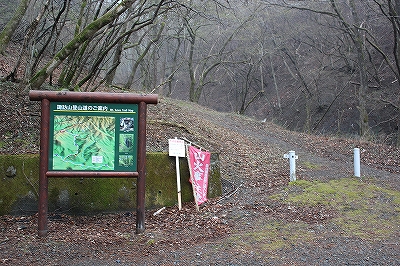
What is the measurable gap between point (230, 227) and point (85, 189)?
279 centimetres

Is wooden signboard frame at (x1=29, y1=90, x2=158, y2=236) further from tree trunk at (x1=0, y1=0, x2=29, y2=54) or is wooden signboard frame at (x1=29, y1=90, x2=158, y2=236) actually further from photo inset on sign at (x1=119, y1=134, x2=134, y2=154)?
tree trunk at (x1=0, y1=0, x2=29, y2=54)

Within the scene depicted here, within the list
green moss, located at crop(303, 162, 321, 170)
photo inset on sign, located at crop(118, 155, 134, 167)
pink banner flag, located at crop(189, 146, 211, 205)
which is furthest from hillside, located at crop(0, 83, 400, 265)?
photo inset on sign, located at crop(118, 155, 134, 167)

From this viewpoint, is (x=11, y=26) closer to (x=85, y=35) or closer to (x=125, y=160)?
(x=85, y=35)

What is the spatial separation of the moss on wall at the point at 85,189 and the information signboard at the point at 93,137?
4.89 feet

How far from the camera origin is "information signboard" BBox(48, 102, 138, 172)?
623 cm

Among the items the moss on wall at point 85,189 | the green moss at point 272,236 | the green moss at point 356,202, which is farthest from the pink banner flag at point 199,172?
the green moss at point 272,236

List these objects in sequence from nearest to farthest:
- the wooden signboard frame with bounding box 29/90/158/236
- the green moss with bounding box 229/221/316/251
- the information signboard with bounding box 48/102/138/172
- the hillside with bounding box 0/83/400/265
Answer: the hillside with bounding box 0/83/400/265
the green moss with bounding box 229/221/316/251
the wooden signboard frame with bounding box 29/90/158/236
the information signboard with bounding box 48/102/138/172

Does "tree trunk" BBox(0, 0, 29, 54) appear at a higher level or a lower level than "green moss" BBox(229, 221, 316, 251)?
higher

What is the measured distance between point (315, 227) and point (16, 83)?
912 cm

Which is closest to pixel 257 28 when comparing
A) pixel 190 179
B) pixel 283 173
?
pixel 283 173

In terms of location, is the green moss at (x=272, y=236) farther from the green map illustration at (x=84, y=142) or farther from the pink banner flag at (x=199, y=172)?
the green map illustration at (x=84, y=142)

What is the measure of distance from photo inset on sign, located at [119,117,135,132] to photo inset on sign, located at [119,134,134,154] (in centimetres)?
9

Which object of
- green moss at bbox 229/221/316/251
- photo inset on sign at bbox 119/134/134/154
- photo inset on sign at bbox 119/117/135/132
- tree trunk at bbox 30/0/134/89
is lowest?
green moss at bbox 229/221/316/251

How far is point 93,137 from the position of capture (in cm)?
632
